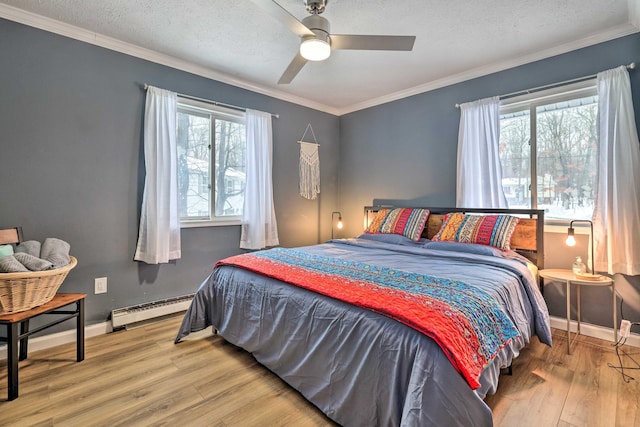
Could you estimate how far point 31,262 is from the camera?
1.86 m

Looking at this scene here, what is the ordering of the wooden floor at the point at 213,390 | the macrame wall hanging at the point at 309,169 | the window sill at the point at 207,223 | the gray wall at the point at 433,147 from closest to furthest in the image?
the wooden floor at the point at 213,390
the gray wall at the point at 433,147
the window sill at the point at 207,223
the macrame wall hanging at the point at 309,169

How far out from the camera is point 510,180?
3.00 metres

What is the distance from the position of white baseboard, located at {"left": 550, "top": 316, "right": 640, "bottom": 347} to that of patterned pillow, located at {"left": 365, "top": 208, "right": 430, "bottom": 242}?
137 centimetres

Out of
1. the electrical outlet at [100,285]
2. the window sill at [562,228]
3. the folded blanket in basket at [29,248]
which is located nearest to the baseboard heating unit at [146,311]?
the electrical outlet at [100,285]

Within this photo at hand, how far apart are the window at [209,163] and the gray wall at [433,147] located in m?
1.67

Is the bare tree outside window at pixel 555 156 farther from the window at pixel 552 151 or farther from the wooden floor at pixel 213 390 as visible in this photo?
the wooden floor at pixel 213 390

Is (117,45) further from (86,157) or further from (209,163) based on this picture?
(209,163)

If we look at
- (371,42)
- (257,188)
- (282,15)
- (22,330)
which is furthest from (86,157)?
(371,42)

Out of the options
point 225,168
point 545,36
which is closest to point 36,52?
point 225,168

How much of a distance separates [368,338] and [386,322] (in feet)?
0.37

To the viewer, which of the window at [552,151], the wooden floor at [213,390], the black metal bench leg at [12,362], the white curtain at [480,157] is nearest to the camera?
the wooden floor at [213,390]

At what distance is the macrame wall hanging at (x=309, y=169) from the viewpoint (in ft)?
13.6

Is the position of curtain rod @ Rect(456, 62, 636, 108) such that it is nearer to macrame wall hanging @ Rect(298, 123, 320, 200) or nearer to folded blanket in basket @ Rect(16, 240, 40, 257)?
macrame wall hanging @ Rect(298, 123, 320, 200)

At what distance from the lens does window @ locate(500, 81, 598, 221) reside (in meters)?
2.60
